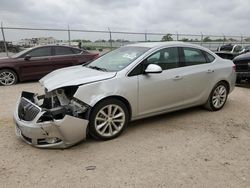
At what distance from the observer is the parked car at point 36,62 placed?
927 centimetres

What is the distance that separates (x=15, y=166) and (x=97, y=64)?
96.2 inches

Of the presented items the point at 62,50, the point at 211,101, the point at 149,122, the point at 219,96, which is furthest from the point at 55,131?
the point at 62,50

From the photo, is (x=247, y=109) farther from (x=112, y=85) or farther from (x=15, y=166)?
(x=15, y=166)

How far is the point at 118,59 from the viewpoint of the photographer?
5004mm

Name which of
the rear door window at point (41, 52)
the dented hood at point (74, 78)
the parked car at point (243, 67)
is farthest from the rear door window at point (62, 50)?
the parked car at point (243, 67)

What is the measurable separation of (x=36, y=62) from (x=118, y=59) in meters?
5.49

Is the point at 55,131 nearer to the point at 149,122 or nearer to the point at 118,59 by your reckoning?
the point at 118,59

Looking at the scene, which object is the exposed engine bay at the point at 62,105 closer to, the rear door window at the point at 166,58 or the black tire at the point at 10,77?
the rear door window at the point at 166,58

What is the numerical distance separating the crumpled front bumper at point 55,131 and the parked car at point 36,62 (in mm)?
5908

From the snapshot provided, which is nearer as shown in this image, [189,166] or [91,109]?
[189,166]

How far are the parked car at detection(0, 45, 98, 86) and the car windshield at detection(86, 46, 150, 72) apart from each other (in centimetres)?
483

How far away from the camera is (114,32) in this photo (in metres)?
17.4

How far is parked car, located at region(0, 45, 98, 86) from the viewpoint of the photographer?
9.27 m

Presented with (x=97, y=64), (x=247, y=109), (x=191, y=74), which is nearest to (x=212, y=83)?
(x=191, y=74)
